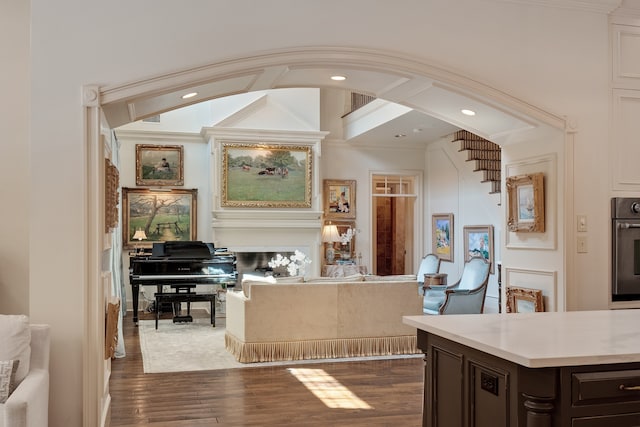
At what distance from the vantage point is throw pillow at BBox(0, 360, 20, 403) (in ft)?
10.6

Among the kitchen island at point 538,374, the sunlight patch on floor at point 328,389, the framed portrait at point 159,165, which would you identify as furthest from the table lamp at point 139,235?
the kitchen island at point 538,374

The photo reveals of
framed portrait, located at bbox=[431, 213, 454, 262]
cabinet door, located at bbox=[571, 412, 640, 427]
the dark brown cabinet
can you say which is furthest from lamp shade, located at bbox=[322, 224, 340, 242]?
cabinet door, located at bbox=[571, 412, 640, 427]

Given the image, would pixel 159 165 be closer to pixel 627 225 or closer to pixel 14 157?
pixel 14 157

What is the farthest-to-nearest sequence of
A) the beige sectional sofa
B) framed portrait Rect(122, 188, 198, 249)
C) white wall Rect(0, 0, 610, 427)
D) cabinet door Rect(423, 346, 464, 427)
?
framed portrait Rect(122, 188, 198, 249) < the beige sectional sofa < white wall Rect(0, 0, 610, 427) < cabinet door Rect(423, 346, 464, 427)

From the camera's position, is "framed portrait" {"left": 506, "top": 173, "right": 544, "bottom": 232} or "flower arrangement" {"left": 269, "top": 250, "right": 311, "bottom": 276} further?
"flower arrangement" {"left": 269, "top": 250, "right": 311, "bottom": 276}

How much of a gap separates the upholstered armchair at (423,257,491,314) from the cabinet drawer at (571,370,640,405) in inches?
211

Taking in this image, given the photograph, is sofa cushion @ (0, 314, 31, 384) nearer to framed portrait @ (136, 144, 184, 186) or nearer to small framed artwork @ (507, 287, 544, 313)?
small framed artwork @ (507, 287, 544, 313)

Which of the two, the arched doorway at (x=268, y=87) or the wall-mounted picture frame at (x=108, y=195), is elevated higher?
the arched doorway at (x=268, y=87)

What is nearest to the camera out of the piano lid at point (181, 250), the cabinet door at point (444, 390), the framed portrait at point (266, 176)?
the cabinet door at point (444, 390)

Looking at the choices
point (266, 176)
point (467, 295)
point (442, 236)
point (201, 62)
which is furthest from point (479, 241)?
point (201, 62)

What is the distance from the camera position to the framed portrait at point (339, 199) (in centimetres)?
1159

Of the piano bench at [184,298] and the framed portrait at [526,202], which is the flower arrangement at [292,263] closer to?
the piano bench at [184,298]

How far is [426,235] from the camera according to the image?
1201 centimetres

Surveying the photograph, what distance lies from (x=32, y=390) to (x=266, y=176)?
767 centimetres
